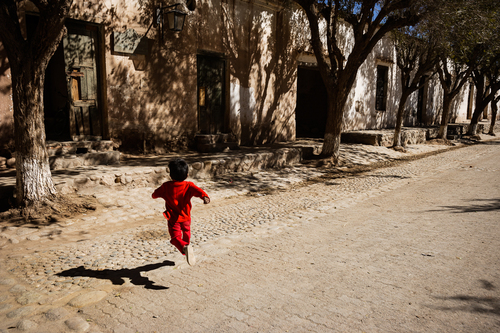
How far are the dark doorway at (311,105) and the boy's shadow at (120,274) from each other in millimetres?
13072

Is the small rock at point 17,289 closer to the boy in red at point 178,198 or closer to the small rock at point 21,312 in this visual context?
the small rock at point 21,312

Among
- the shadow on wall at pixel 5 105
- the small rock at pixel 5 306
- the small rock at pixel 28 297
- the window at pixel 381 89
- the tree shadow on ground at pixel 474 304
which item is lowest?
the small rock at pixel 5 306

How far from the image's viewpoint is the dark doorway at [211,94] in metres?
10.7

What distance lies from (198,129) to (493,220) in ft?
25.2

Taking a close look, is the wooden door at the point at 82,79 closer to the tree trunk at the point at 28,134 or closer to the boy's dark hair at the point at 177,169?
the tree trunk at the point at 28,134

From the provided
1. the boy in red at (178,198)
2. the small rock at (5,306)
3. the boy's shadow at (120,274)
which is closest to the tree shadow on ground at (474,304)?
the boy in red at (178,198)

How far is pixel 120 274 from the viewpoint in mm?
3678

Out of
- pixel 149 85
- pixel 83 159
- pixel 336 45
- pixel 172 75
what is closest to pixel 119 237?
pixel 83 159

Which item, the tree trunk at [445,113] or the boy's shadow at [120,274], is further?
the tree trunk at [445,113]

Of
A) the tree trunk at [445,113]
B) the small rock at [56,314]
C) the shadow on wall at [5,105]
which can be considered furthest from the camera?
the tree trunk at [445,113]

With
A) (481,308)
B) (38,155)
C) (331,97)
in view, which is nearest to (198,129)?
(331,97)

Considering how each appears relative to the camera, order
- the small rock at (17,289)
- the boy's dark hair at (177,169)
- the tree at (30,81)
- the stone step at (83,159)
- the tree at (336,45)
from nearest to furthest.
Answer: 1. the small rock at (17,289)
2. the boy's dark hair at (177,169)
3. the tree at (30,81)
4. the stone step at (83,159)
5. the tree at (336,45)

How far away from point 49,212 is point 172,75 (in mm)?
5346

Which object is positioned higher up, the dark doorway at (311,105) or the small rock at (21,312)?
the dark doorway at (311,105)
